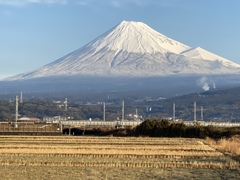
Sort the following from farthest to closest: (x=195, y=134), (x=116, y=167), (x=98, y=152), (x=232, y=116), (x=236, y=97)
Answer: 1. (x=236, y=97)
2. (x=232, y=116)
3. (x=195, y=134)
4. (x=98, y=152)
5. (x=116, y=167)

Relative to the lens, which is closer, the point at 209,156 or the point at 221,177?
the point at 221,177

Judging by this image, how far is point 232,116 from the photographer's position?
4847 inches

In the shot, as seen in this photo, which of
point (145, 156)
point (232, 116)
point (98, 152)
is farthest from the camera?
point (232, 116)

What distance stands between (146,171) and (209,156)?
6.32m

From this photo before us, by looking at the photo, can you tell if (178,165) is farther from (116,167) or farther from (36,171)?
(36,171)

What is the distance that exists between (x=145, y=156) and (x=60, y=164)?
463 centimetres


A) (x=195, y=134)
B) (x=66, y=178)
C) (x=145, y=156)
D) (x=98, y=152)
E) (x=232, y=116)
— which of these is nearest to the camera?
(x=66, y=178)

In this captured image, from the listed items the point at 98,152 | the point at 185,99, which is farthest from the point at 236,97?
the point at 98,152

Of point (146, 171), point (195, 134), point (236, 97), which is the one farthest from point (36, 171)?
point (236, 97)

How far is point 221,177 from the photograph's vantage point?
17359 millimetres

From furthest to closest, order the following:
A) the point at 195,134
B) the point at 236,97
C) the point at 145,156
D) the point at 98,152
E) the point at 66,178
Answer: the point at 236,97
the point at 195,134
the point at 98,152
the point at 145,156
the point at 66,178

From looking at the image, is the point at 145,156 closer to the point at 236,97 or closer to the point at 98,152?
the point at 98,152

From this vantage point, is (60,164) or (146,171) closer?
(146,171)

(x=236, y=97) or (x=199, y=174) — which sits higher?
(x=236, y=97)
